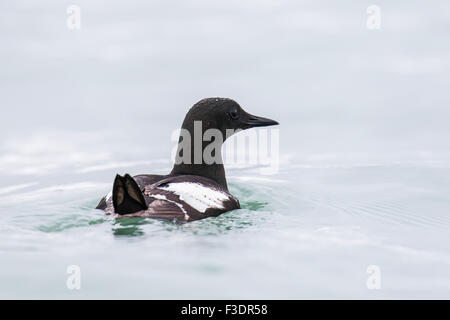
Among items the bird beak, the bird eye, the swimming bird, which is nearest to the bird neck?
the swimming bird

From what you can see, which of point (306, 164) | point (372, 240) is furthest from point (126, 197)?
point (306, 164)

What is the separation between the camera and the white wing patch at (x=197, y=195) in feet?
29.9

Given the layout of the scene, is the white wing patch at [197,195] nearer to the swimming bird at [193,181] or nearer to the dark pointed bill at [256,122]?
the swimming bird at [193,181]

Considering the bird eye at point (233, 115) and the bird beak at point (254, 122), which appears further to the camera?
the bird beak at point (254, 122)

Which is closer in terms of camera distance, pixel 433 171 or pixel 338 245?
pixel 338 245

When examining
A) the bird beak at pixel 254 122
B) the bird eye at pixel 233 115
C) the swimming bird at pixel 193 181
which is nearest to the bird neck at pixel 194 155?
the swimming bird at pixel 193 181

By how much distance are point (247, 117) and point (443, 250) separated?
8.74 ft

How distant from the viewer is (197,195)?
→ 9.25 m

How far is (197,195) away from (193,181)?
12.5 inches

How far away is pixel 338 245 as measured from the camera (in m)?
8.74

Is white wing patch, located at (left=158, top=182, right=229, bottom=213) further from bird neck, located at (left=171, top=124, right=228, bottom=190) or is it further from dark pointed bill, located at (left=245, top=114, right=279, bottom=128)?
dark pointed bill, located at (left=245, top=114, right=279, bottom=128)

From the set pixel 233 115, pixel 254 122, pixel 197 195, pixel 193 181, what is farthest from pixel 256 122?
pixel 197 195
